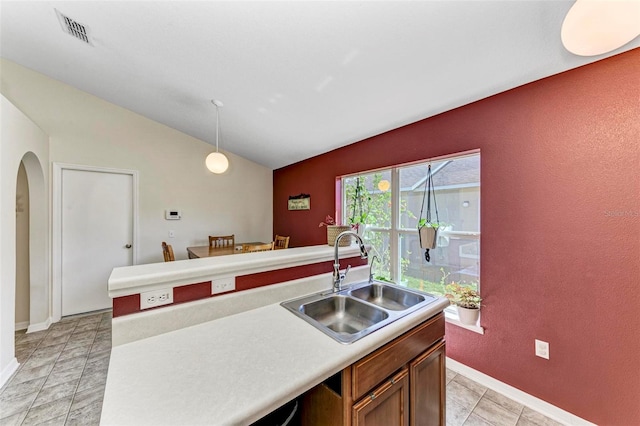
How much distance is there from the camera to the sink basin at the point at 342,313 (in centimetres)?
143

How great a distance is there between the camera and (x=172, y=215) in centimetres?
395

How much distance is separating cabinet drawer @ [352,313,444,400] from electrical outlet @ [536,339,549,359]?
92 centimetres

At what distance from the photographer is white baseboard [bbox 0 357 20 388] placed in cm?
197

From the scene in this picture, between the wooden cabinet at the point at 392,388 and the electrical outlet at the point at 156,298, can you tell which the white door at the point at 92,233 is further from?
the wooden cabinet at the point at 392,388

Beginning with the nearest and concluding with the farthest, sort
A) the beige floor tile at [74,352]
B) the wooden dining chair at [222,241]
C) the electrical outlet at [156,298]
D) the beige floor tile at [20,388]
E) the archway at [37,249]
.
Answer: the electrical outlet at [156,298] → the beige floor tile at [20,388] → the beige floor tile at [74,352] → the archway at [37,249] → the wooden dining chair at [222,241]

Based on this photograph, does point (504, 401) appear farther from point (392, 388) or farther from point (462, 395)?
point (392, 388)

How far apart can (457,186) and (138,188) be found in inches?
166

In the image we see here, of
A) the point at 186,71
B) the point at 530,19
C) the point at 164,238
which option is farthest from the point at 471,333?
the point at 164,238

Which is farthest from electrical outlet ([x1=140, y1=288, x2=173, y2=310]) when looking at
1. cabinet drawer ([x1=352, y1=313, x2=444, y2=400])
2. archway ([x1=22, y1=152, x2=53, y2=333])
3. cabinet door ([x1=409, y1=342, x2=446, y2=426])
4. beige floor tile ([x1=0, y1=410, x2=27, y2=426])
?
archway ([x1=22, y1=152, x2=53, y2=333])

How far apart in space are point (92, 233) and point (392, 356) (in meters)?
4.19

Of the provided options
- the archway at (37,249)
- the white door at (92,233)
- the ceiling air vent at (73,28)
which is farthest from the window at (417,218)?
the archway at (37,249)

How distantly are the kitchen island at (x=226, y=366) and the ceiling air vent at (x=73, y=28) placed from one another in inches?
104

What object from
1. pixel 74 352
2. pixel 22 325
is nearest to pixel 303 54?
pixel 74 352

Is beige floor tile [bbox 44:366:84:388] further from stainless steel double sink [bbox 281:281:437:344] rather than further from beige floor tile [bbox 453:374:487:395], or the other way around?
beige floor tile [bbox 453:374:487:395]
